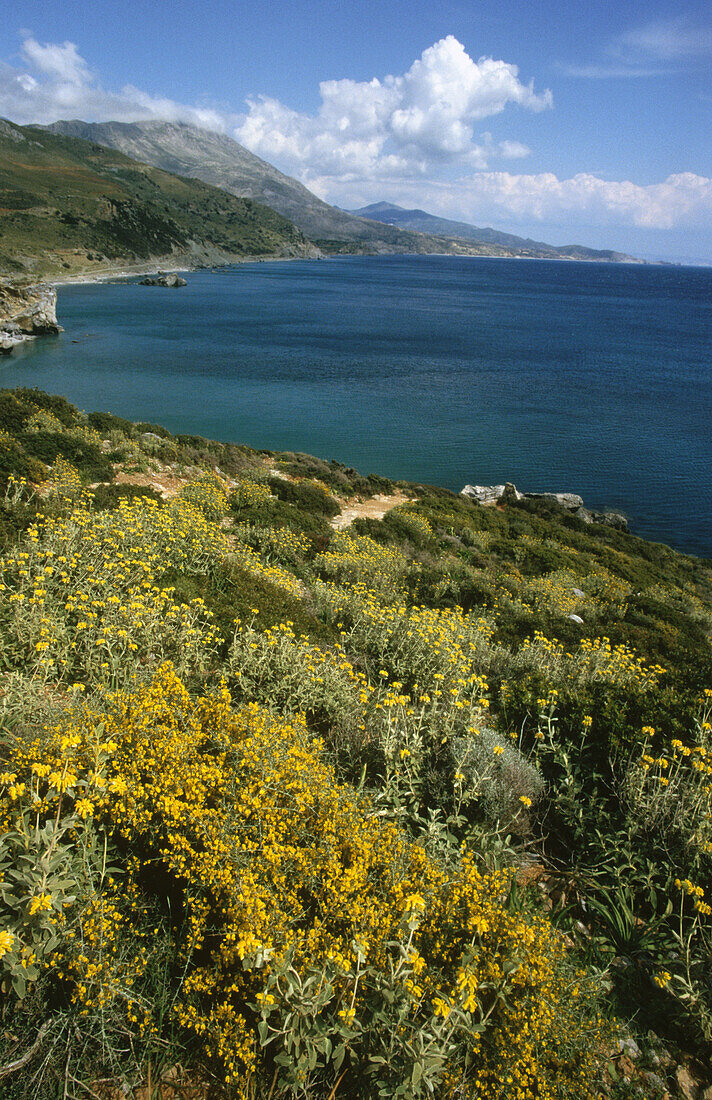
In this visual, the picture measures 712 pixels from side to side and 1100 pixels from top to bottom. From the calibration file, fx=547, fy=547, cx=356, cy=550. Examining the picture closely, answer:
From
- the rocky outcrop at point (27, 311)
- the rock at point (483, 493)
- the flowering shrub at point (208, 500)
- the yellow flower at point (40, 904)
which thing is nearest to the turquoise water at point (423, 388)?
the rocky outcrop at point (27, 311)

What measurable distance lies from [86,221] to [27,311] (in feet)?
280

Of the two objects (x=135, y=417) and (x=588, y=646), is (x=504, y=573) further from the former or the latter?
(x=135, y=417)

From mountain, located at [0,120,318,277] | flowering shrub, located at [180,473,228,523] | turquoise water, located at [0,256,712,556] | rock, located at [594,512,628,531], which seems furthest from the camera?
mountain, located at [0,120,318,277]

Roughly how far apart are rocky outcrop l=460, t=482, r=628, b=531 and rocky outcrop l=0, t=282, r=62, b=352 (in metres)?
51.5

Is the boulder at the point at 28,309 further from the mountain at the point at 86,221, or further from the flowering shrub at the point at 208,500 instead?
the flowering shrub at the point at 208,500

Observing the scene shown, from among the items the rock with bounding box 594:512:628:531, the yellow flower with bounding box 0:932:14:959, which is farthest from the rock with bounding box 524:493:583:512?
the yellow flower with bounding box 0:932:14:959

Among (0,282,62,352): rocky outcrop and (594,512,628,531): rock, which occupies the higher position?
(0,282,62,352): rocky outcrop

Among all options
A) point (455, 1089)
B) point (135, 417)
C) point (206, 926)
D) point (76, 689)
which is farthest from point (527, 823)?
point (135, 417)

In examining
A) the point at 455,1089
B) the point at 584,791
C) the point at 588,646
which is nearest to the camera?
the point at 455,1089

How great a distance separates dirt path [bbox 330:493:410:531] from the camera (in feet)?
61.8

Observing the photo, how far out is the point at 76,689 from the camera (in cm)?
387

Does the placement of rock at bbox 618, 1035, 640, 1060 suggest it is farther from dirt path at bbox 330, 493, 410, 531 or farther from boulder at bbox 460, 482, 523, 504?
boulder at bbox 460, 482, 523, 504

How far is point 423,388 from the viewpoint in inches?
1853

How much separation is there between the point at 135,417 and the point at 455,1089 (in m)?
37.4
